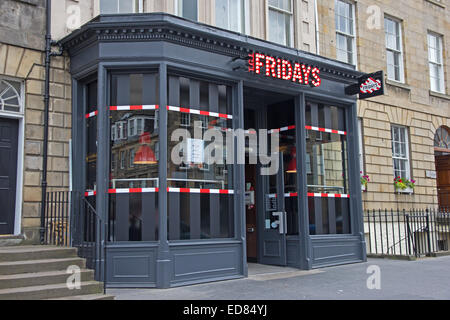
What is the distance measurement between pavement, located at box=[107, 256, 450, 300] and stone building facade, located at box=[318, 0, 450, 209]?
4.80m

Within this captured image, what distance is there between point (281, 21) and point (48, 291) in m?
9.20

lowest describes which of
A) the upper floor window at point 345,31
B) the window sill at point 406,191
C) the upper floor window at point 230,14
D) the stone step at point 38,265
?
the stone step at point 38,265

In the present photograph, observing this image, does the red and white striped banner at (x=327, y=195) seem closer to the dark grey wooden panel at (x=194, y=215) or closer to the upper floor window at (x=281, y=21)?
the dark grey wooden panel at (x=194, y=215)

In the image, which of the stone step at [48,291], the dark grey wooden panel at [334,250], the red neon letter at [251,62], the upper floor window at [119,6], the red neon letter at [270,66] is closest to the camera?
the stone step at [48,291]

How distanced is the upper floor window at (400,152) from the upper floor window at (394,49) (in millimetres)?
Result: 1909

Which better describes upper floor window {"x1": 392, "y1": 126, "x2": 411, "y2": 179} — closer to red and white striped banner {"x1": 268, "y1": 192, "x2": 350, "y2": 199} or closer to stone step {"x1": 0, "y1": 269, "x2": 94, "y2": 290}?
red and white striped banner {"x1": 268, "y1": 192, "x2": 350, "y2": 199}

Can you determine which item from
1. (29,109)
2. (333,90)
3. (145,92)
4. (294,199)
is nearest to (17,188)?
(29,109)

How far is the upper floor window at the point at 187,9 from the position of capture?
10582 mm

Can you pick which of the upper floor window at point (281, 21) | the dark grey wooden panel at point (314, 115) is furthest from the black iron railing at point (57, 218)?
the upper floor window at point (281, 21)

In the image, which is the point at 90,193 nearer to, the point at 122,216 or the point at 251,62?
the point at 122,216

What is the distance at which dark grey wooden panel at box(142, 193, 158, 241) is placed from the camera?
332 inches

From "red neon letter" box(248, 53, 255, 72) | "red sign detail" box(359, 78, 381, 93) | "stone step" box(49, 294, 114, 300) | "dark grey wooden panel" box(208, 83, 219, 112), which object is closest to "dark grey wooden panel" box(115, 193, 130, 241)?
"stone step" box(49, 294, 114, 300)
